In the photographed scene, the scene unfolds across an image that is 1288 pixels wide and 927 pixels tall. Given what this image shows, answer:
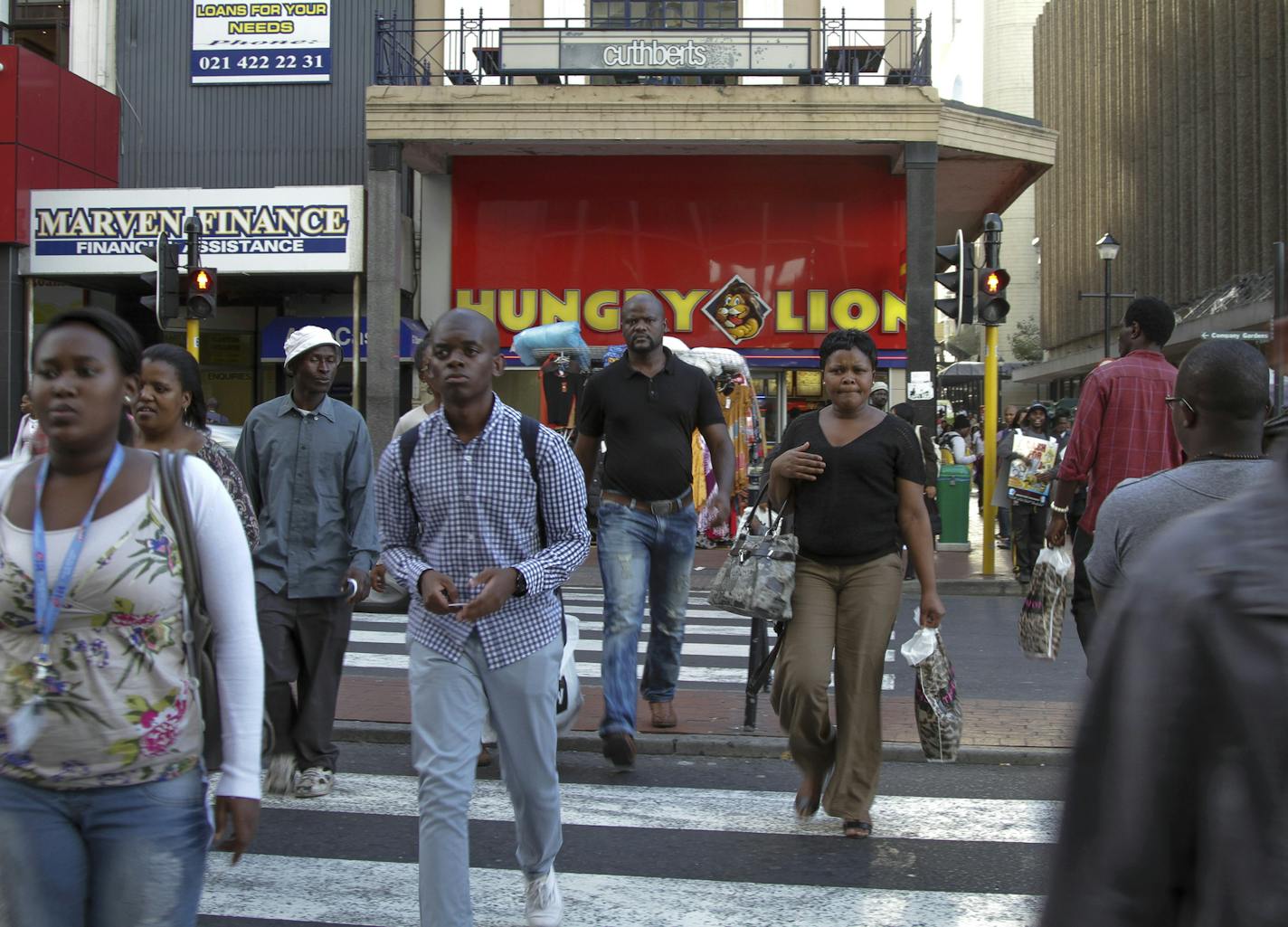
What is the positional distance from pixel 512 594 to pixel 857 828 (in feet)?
6.97

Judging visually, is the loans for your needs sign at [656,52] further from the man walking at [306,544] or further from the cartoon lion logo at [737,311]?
the man walking at [306,544]

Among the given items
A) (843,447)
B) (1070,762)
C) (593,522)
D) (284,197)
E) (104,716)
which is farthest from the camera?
(284,197)

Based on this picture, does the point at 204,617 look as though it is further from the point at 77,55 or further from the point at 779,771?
the point at 77,55

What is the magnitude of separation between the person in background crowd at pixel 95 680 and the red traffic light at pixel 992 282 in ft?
40.6

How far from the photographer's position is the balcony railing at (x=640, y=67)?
65.7 feet

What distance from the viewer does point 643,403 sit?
22.0 ft

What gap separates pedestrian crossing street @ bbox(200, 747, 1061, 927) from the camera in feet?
15.1

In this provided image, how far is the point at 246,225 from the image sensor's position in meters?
20.6

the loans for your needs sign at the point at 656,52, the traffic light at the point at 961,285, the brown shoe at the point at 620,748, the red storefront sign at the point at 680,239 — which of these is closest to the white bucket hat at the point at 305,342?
the brown shoe at the point at 620,748

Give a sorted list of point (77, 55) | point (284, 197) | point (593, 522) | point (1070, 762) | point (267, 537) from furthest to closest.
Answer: point (77, 55)
point (284, 197)
point (593, 522)
point (267, 537)
point (1070, 762)

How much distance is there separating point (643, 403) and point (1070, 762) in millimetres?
5408

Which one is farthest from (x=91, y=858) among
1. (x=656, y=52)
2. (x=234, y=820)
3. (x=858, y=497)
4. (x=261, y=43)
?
(x=261, y=43)

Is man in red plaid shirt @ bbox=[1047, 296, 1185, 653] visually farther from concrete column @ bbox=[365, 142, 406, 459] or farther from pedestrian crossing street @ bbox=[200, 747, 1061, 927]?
concrete column @ bbox=[365, 142, 406, 459]

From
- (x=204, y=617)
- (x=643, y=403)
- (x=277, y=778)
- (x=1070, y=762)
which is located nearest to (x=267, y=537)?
(x=277, y=778)
